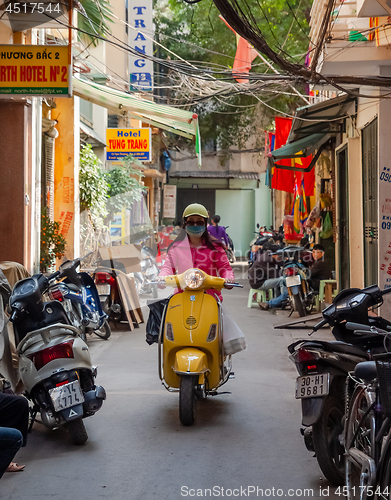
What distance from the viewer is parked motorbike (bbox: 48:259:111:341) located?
19.5ft

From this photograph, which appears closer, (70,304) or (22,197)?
(70,304)

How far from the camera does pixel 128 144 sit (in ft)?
55.0

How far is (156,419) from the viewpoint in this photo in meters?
4.89

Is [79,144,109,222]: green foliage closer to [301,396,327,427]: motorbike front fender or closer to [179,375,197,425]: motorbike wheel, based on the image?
[179,375,197,425]: motorbike wheel

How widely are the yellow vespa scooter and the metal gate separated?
161 inches

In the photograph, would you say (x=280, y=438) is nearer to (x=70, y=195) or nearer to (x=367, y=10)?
(x=367, y=10)

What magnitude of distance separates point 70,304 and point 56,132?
564 centimetres

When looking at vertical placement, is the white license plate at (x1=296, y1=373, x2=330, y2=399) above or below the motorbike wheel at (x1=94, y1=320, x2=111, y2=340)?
above

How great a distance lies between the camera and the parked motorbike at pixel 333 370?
11.1 feet

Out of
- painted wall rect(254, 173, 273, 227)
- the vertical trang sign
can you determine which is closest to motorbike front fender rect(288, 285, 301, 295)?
the vertical trang sign

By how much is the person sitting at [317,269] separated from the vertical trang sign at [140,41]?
313 inches

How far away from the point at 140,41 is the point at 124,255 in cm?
887

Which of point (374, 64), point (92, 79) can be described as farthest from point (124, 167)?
point (374, 64)

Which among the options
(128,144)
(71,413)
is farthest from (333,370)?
(128,144)
